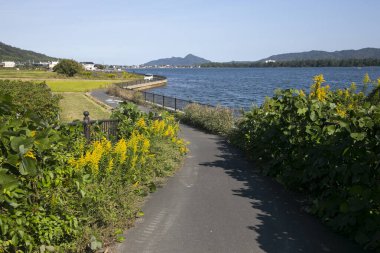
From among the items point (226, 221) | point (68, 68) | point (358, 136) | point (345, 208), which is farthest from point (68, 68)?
point (345, 208)

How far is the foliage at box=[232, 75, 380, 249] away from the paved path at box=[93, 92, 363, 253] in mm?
336

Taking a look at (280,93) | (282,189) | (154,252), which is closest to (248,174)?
(282,189)

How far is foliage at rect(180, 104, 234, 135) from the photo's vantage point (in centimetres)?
1511

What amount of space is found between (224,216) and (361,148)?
2414 mm

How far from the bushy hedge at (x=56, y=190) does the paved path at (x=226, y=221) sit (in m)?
0.48

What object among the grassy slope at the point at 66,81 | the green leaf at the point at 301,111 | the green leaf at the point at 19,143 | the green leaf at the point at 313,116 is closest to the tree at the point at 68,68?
the grassy slope at the point at 66,81

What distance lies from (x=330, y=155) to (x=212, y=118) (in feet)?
32.4

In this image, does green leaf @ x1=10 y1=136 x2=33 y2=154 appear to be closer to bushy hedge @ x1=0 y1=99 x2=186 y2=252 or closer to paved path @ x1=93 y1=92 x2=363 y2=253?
bushy hedge @ x1=0 y1=99 x2=186 y2=252

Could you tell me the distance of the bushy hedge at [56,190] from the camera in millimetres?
3631

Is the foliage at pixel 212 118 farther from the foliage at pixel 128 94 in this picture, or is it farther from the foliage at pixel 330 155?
the foliage at pixel 128 94

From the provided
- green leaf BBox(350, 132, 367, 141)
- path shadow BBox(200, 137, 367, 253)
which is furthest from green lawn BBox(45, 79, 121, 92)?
green leaf BBox(350, 132, 367, 141)

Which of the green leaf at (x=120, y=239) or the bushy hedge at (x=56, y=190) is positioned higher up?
the bushy hedge at (x=56, y=190)

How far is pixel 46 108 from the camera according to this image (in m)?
14.5

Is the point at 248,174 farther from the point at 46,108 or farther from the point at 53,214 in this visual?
the point at 46,108
